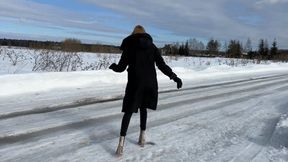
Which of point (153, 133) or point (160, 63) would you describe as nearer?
point (160, 63)

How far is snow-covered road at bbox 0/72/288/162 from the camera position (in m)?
5.98

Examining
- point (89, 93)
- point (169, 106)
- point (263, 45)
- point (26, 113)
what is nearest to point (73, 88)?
point (89, 93)

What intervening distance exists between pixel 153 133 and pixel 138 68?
1797mm

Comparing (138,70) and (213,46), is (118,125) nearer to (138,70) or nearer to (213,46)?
(138,70)

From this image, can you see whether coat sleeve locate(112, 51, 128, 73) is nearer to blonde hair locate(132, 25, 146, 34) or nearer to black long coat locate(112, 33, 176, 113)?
black long coat locate(112, 33, 176, 113)

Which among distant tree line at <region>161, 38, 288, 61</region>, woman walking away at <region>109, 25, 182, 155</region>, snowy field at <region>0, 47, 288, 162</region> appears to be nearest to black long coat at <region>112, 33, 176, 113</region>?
woman walking away at <region>109, 25, 182, 155</region>

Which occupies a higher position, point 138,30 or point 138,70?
point 138,30

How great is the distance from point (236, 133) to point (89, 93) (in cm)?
540

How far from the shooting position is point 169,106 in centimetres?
1065

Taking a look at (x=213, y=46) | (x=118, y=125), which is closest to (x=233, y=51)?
(x=213, y=46)

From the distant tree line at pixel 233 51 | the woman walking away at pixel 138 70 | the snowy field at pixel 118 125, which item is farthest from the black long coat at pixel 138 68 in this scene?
the distant tree line at pixel 233 51

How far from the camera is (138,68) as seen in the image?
5.92 metres

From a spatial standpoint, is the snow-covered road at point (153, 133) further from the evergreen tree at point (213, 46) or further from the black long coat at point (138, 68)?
the evergreen tree at point (213, 46)

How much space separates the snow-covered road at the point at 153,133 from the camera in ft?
19.6
